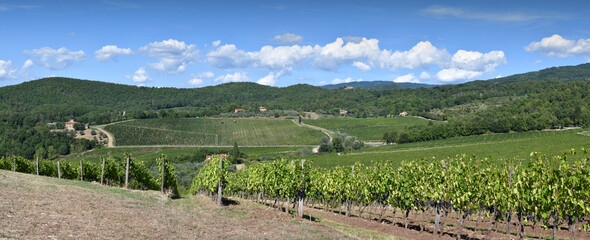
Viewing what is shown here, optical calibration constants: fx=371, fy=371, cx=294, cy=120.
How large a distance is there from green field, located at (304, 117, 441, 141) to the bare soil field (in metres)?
114

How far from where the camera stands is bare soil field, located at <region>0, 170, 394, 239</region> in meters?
11.3

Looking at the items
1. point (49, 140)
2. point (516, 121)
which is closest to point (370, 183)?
point (516, 121)

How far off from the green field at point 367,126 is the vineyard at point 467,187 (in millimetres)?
109350

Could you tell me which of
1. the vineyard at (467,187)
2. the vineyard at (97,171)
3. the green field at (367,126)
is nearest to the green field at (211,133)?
the green field at (367,126)

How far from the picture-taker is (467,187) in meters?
16.2

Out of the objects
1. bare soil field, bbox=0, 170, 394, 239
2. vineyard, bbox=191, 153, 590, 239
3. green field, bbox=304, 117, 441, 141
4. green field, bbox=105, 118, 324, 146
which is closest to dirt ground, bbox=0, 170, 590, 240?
bare soil field, bbox=0, 170, 394, 239

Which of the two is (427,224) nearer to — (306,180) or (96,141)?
(306,180)

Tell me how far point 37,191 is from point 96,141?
121341mm

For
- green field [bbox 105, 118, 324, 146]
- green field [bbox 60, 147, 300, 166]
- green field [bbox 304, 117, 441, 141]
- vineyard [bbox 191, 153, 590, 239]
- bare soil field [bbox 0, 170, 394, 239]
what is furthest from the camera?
green field [bbox 304, 117, 441, 141]

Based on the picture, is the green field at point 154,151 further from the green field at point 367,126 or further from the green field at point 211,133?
the green field at point 367,126

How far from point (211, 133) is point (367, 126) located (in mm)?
62828

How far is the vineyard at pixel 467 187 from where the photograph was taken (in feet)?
45.3

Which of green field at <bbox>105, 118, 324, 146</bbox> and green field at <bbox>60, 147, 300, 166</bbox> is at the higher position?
green field at <bbox>105, 118, 324, 146</bbox>

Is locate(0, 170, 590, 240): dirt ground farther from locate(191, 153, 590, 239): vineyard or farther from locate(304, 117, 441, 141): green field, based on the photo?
locate(304, 117, 441, 141): green field
